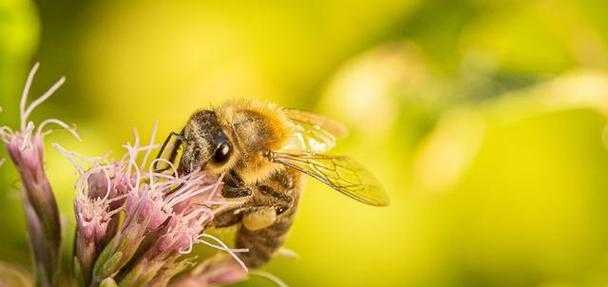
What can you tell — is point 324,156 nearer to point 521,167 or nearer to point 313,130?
point 313,130

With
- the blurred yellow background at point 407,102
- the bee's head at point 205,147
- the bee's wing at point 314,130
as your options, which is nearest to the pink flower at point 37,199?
the bee's head at point 205,147

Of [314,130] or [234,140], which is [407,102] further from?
[234,140]

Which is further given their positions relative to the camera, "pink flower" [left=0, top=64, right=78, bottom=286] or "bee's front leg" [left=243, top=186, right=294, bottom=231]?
"bee's front leg" [left=243, top=186, right=294, bottom=231]

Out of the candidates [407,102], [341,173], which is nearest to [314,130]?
[341,173]

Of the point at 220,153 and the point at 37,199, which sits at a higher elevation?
the point at 220,153

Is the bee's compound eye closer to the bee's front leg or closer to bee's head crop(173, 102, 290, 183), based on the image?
bee's head crop(173, 102, 290, 183)

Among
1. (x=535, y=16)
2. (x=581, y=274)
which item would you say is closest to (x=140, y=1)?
(x=535, y=16)

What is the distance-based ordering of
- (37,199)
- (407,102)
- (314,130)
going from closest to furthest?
(37,199) < (314,130) < (407,102)

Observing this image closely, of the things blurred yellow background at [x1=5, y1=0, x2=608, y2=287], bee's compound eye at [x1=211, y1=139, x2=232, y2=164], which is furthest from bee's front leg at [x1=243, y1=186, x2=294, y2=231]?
blurred yellow background at [x1=5, y1=0, x2=608, y2=287]
